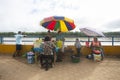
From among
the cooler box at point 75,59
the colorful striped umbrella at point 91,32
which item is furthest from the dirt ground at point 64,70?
the colorful striped umbrella at point 91,32

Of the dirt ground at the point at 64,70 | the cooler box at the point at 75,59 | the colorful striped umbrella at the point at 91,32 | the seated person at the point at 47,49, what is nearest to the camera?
the dirt ground at the point at 64,70

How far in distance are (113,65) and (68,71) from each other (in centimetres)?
233

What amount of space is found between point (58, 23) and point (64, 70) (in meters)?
2.59

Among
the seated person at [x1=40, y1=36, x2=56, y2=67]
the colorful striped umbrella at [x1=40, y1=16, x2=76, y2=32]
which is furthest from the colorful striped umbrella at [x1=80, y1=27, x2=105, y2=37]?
the seated person at [x1=40, y1=36, x2=56, y2=67]

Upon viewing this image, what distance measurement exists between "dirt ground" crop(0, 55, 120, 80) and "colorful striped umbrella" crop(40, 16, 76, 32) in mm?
1613

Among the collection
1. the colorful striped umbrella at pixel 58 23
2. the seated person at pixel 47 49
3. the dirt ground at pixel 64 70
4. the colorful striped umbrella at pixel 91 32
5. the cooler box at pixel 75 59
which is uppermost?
the colorful striped umbrella at pixel 58 23

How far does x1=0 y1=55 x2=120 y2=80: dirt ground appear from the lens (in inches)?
348

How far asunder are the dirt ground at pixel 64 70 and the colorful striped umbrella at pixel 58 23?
1.61 m

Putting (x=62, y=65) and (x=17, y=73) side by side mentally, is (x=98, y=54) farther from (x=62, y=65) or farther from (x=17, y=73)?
(x=17, y=73)

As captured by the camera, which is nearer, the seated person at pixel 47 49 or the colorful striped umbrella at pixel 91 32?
the seated person at pixel 47 49

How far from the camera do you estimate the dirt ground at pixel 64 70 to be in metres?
8.83

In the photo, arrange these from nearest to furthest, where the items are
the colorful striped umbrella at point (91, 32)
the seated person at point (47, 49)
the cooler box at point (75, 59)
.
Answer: the seated person at point (47, 49)
the cooler box at point (75, 59)
the colorful striped umbrella at point (91, 32)

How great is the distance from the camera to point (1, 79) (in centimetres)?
869

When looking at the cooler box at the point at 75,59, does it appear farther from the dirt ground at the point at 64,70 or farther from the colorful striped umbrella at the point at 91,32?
the colorful striped umbrella at the point at 91,32
